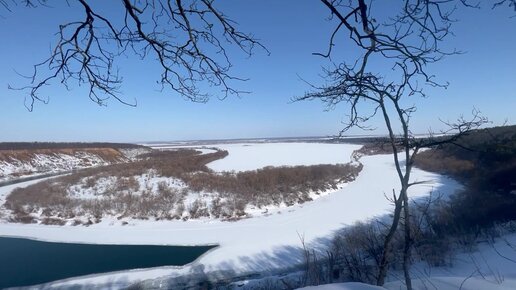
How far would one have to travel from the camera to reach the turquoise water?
11.3 m

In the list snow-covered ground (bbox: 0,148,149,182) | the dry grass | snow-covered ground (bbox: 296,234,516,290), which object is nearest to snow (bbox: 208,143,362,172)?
the dry grass

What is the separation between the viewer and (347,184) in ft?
83.4

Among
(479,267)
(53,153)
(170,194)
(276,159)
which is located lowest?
(170,194)

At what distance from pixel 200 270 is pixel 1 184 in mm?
26954

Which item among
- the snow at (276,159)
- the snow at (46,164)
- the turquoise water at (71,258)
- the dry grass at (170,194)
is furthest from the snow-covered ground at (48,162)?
the turquoise water at (71,258)

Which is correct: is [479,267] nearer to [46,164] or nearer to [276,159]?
[276,159]

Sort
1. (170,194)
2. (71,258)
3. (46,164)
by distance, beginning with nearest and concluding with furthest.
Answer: (71,258)
(170,194)
(46,164)

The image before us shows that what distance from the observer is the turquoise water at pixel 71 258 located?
37.0ft

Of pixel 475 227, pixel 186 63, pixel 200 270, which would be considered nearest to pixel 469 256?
pixel 475 227

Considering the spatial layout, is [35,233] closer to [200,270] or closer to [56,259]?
[56,259]

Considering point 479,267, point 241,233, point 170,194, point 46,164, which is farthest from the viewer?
point 46,164

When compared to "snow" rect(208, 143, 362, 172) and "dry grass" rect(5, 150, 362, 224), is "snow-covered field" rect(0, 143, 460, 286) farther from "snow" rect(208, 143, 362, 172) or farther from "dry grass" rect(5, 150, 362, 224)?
"snow" rect(208, 143, 362, 172)

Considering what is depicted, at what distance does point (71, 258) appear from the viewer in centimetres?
1288

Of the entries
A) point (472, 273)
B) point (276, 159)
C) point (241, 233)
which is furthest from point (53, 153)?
point (472, 273)
